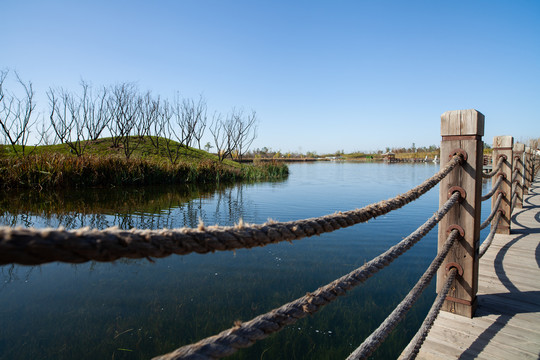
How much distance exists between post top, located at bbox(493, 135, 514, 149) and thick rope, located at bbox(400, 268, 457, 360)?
287 cm

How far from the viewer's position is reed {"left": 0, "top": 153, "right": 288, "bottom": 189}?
991 cm

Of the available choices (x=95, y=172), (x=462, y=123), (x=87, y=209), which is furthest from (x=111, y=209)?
(x=462, y=123)

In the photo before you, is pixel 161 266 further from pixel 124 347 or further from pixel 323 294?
pixel 323 294

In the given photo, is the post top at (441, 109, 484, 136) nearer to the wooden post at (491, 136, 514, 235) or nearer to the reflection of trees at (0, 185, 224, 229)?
the wooden post at (491, 136, 514, 235)

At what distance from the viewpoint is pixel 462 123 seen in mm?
2004

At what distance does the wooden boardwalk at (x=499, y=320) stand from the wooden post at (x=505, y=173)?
94 cm

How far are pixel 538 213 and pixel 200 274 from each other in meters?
6.47

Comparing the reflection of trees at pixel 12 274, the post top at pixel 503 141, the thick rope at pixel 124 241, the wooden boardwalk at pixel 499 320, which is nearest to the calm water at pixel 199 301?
the reflection of trees at pixel 12 274

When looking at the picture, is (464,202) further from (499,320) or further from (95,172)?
(95,172)

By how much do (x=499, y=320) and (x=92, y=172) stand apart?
12590 mm

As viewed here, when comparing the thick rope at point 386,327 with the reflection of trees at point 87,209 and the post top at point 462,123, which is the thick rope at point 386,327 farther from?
the reflection of trees at point 87,209

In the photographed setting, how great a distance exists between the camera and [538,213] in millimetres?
5727

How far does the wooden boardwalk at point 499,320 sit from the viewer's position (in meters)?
1.78

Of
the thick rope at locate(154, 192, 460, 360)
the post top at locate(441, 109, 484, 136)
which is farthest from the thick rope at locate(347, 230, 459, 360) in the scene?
the post top at locate(441, 109, 484, 136)
